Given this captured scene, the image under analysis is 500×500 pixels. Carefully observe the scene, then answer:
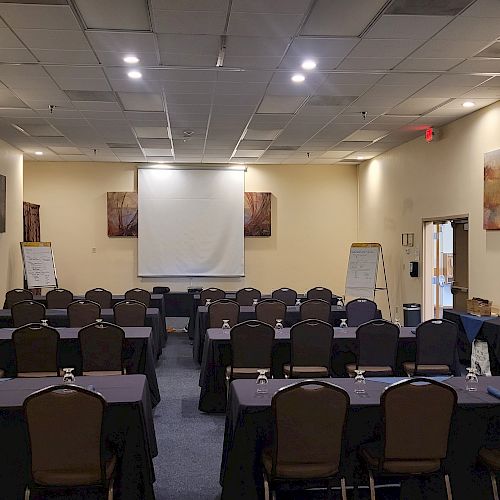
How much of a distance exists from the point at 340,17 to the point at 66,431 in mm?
4144

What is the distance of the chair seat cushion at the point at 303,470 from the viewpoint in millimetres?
3646

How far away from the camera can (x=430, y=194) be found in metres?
11.5

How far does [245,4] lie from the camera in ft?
17.3

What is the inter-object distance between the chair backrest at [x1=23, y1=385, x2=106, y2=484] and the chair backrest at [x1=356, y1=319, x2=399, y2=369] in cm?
356

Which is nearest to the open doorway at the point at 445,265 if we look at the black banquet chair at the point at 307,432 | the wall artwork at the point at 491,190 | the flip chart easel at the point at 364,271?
the wall artwork at the point at 491,190

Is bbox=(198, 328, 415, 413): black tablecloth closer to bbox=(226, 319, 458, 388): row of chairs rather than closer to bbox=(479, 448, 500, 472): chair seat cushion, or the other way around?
bbox=(226, 319, 458, 388): row of chairs

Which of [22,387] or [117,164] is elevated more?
[117,164]

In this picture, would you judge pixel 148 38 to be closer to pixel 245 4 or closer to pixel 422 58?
pixel 245 4

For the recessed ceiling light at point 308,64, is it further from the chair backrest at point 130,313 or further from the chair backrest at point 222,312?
the chair backrest at point 130,313

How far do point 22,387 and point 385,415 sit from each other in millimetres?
2472

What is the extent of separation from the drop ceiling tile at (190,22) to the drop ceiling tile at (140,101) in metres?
2.71

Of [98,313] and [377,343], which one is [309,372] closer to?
[377,343]

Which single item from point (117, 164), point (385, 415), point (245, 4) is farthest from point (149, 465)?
point (117, 164)

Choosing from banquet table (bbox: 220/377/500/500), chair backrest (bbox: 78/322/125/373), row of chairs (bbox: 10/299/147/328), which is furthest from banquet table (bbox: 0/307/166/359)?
banquet table (bbox: 220/377/500/500)
